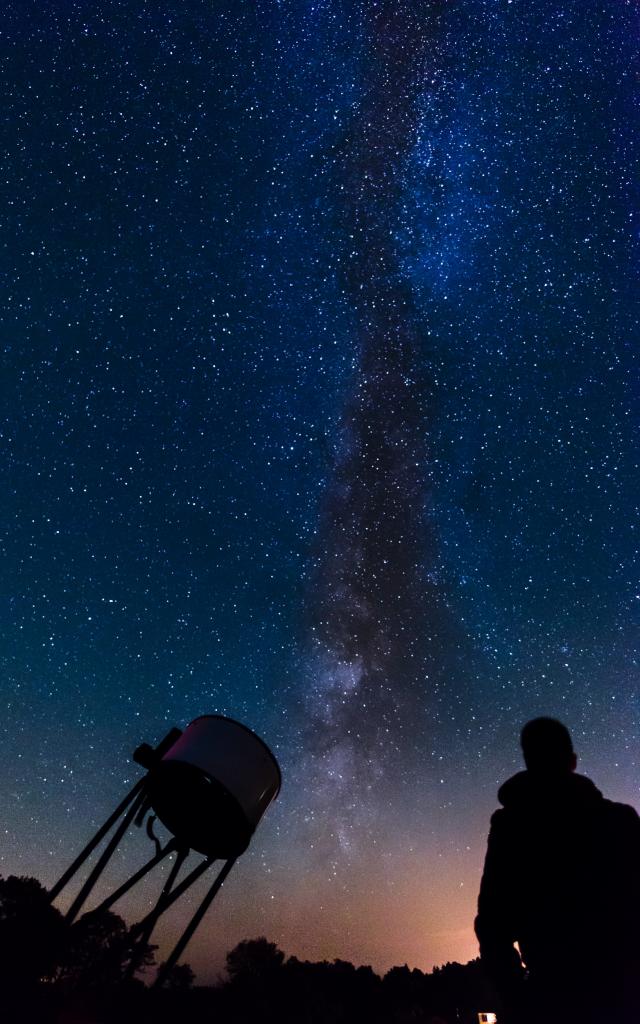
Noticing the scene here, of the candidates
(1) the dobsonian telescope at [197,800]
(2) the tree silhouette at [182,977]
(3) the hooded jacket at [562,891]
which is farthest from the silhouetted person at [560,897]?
(2) the tree silhouette at [182,977]

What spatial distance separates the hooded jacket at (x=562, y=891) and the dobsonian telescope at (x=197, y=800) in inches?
124

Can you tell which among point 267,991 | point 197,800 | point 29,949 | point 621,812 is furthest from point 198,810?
point 267,991

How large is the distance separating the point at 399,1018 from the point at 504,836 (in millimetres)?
42502

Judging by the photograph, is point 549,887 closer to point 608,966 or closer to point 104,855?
point 608,966

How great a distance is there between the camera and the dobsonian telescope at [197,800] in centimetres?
465

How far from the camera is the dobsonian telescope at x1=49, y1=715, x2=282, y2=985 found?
4.65 meters

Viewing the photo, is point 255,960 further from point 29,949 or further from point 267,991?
point 29,949

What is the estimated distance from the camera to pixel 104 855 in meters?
4.45

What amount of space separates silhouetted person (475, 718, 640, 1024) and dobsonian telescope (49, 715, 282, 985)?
3.13 metres

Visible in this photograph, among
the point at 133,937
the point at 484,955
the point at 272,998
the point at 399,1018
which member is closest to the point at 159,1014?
the point at 272,998

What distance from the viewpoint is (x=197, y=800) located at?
195 inches

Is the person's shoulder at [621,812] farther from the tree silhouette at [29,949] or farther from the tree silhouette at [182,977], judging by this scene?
the tree silhouette at [182,977]

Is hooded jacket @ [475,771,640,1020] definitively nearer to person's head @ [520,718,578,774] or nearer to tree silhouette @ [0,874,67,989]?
person's head @ [520,718,578,774]

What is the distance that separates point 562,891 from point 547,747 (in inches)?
15.2
